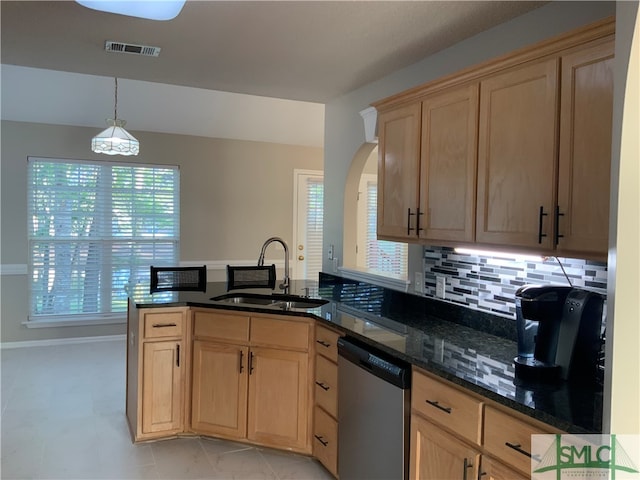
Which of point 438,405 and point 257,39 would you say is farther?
point 257,39

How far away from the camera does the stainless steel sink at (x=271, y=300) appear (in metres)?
3.36

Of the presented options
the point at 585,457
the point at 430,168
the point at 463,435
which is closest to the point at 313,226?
the point at 430,168

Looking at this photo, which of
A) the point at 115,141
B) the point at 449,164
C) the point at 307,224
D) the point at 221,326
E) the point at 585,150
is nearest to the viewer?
the point at 585,150

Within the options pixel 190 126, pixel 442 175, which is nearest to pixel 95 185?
pixel 190 126

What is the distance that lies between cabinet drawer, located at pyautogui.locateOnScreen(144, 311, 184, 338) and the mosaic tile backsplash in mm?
1524

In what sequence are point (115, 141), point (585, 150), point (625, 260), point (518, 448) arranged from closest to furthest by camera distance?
1. point (625, 260)
2. point (518, 448)
3. point (585, 150)
4. point (115, 141)

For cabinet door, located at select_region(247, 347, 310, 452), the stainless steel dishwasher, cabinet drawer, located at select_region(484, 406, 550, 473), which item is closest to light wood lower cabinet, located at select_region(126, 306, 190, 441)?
cabinet door, located at select_region(247, 347, 310, 452)

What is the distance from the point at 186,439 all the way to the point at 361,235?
149 inches

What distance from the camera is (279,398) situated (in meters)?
2.93

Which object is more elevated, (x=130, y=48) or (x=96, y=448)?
(x=130, y=48)

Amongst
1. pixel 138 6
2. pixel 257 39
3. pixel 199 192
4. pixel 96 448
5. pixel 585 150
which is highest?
pixel 257 39

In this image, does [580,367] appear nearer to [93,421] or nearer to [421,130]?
[421,130]

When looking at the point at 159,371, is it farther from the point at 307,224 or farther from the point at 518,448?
the point at 307,224

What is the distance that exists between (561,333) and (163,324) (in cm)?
225
